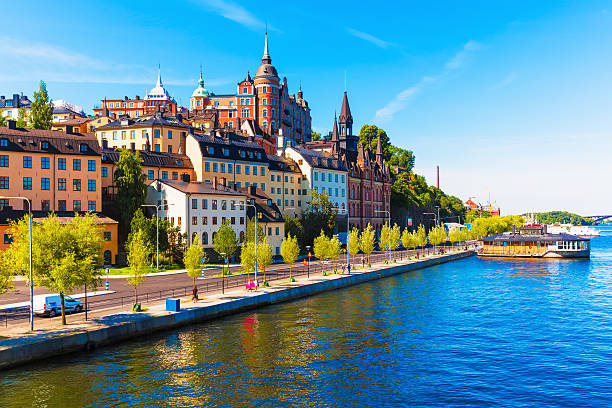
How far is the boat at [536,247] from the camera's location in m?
129

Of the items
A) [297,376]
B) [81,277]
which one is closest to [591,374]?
[297,376]

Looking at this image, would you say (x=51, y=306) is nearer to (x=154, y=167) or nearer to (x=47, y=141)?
(x=47, y=141)

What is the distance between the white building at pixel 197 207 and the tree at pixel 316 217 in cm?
2075

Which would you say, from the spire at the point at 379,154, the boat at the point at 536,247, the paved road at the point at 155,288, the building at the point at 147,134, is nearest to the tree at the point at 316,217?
the paved road at the point at 155,288

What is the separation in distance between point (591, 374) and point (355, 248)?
57.6m

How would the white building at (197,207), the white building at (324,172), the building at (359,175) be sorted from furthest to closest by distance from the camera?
the building at (359,175)
the white building at (324,172)
the white building at (197,207)

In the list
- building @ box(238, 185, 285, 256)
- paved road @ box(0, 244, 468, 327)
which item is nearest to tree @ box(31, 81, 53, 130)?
building @ box(238, 185, 285, 256)

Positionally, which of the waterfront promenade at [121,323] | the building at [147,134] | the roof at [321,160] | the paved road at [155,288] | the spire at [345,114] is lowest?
the waterfront promenade at [121,323]

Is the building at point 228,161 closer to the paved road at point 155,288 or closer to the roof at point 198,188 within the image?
the roof at point 198,188

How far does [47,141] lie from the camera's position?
83062 mm

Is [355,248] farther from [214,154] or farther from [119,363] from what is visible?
[119,363]

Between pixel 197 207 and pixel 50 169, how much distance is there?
2307cm

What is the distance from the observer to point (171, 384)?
31.7 meters

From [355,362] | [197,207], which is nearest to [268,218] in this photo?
[197,207]
